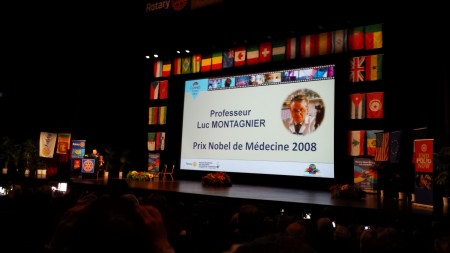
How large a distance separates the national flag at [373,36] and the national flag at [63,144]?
8.13 m

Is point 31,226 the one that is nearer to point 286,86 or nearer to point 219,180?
point 219,180

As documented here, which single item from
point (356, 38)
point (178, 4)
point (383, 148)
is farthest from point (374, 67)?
point (178, 4)

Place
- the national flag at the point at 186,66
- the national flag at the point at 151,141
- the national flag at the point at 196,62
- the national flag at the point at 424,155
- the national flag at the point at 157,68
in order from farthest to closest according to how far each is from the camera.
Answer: the national flag at the point at 157,68, the national flag at the point at 151,141, the national flag at the point at 186,66, the national flag at the point at 196,62, the national flag at the point at 424,155

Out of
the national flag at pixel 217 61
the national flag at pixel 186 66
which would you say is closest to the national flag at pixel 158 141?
the national flag at pixel 186 66

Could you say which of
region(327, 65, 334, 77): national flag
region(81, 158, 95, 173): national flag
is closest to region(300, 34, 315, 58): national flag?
region(327, 65, 334, 77): national flag

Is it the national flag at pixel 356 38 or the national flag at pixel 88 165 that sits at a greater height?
the national flag at pixel 356 38

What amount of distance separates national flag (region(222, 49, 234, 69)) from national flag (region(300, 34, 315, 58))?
203 centimetres

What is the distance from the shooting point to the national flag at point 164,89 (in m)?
→ 12.4

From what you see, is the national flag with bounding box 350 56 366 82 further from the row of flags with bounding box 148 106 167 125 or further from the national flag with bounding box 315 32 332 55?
the row of flags with bounding box 148 106 167 125

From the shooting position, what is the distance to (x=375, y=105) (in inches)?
358

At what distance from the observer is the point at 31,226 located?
97.7 inches

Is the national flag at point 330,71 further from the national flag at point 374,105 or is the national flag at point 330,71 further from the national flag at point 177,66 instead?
the national flag at point 177,66

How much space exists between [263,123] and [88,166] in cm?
472

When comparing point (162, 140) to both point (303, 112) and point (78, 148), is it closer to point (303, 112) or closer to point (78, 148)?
point (78, 148)
